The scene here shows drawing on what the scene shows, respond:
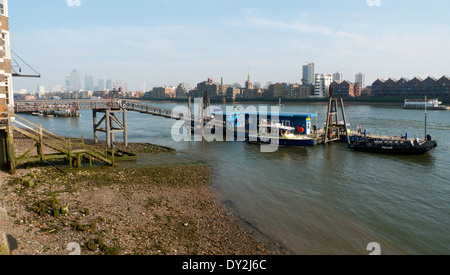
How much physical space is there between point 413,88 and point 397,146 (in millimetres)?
158350

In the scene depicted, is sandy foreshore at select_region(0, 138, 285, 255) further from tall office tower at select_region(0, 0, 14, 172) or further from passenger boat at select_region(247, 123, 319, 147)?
passenger boat at select_region(247, 123, 319, 147)

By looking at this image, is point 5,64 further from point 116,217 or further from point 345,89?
point 345,89

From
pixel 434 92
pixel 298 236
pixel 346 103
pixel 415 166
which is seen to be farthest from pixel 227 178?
pixel 434 92

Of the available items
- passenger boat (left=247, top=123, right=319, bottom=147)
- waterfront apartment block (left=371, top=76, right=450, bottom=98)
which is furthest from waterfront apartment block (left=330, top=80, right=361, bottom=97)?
passenger boat (left=247, top=123, right=319, bottom=147)

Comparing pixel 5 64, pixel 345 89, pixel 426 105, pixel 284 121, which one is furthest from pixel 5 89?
pixel 345 89

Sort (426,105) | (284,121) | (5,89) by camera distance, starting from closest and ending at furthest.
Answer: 1. (5,89)
2. (284,121)
3. (426,105)

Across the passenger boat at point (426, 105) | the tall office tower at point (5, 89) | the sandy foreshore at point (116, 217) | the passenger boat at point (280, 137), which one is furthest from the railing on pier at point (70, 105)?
the passenger boat at point (426, 105)

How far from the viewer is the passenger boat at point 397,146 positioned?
36.5 m

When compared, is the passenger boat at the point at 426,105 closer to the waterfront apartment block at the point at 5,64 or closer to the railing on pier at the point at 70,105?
the railing on pier at the point at 70,105

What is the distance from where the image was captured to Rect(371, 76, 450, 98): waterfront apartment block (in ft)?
510

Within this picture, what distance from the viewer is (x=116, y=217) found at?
15688mm

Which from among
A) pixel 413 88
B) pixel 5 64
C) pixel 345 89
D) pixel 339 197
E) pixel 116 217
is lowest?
pixel 339 197
